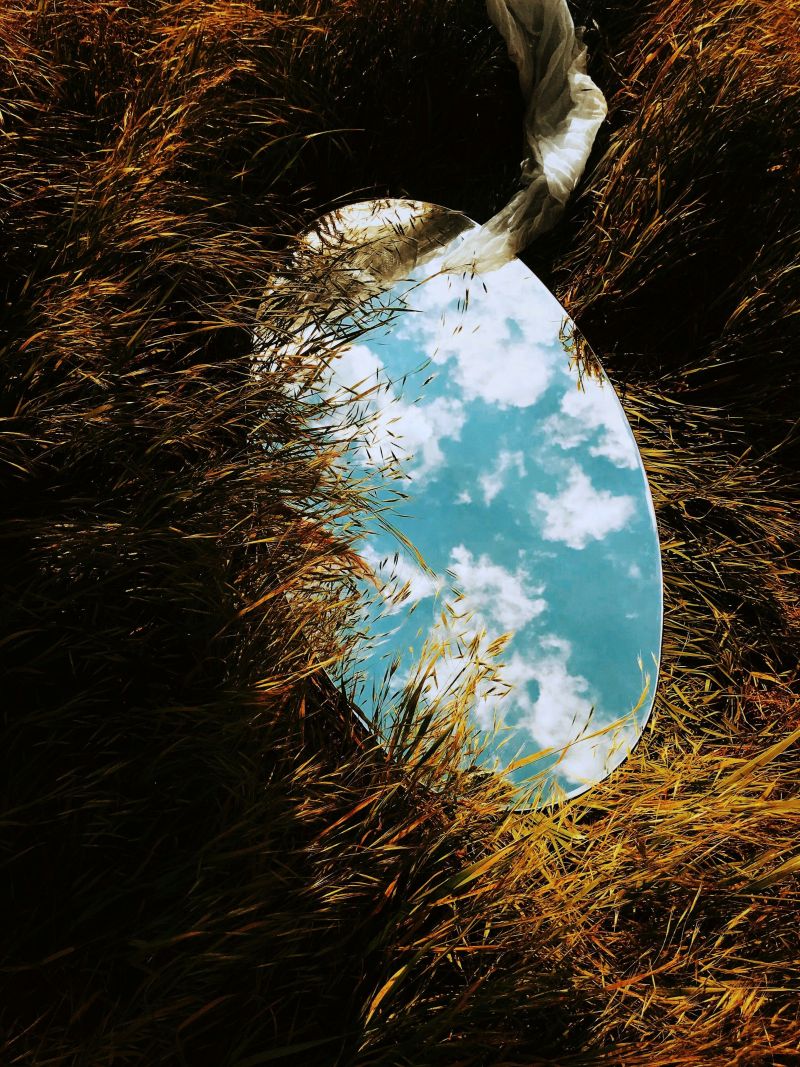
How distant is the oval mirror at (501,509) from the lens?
0.93 metres

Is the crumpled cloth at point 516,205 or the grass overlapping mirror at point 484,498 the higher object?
the crumpled cloth at point 516,205

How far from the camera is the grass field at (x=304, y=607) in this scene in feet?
2.52

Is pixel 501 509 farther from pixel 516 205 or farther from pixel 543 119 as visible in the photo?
pixel 543 119

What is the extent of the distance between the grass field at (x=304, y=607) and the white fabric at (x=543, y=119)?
61 millimetres

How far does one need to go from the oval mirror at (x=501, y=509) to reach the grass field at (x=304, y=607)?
7 cm

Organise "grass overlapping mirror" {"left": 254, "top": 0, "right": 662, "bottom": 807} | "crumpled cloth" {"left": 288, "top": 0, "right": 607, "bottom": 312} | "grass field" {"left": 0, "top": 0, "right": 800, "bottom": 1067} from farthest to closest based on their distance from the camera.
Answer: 1. "crumpled cloth" {"left": 288, "top": 0, "right": 607, "bottom": 312}
2. "grass overlapping mirror" {"left": 254, "top": 0, "right": 662, "bottom": 807}
3. "grass field" {"left": 0, "top": 0, "right": 800, "bottom": 1067}

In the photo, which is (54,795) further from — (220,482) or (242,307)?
(242,307)

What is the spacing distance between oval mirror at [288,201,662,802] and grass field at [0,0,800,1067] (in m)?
0.07

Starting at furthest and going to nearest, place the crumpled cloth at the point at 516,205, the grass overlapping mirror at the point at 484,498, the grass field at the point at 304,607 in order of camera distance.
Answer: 1. the crumpled cloth at the point at 516,205
2. the grass overlapping mirror at the point at 484,498
3. the grass field at the point at 304,607

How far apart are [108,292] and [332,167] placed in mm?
461

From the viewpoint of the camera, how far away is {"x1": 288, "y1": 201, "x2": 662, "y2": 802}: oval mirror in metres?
0.93

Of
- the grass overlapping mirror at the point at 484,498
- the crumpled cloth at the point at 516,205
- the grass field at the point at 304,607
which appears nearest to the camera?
the grass field at the point at 304,607

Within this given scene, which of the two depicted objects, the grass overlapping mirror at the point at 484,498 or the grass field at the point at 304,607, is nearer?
the grass field at the point at 304,607

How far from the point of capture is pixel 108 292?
0.89 meters
